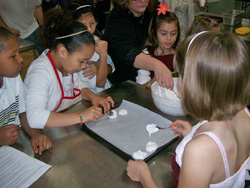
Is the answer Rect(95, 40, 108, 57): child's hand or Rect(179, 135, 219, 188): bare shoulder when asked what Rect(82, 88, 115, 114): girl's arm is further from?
Rect(179, 135, 219, 188): bare shoulder

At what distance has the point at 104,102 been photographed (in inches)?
49.9

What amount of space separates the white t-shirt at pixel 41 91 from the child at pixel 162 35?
694 mm

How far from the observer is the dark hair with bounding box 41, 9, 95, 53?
126cm

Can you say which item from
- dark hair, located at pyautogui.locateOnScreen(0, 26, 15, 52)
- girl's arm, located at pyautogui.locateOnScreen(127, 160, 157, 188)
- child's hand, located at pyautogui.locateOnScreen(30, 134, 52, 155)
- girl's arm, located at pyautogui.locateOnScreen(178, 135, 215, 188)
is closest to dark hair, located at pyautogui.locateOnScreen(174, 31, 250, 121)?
girl's arm, located at pyautogui.locateOnScreen(178, 135, 215, 188)

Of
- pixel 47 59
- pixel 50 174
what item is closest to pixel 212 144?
pixel 50 174

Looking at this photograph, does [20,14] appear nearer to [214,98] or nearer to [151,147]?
[151,147]

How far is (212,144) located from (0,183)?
2.41ft

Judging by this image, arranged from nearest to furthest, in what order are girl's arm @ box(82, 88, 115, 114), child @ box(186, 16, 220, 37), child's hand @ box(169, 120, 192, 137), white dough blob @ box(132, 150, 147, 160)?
white dough blob @ box(132, 150, 147, 160)
child's hand @ box(169, 120, 192, 137)
girl's arm @ box(82, 88, 115, 114)
child @ box(186, 16, 220, 37)

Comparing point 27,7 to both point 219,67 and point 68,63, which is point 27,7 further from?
point 219,67

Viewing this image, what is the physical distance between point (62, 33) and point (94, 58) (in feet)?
1.90

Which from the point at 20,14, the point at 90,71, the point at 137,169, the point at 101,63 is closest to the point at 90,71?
the point at 90,71

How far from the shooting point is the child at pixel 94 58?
1593mm

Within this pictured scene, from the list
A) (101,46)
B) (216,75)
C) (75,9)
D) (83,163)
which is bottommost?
(83,163)

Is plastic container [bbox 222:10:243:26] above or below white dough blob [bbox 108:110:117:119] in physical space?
above
